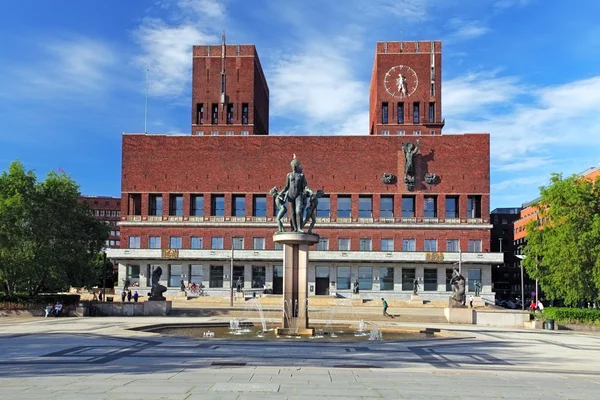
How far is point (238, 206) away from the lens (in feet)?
287

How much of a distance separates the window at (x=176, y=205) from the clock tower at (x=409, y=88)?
31.5 m

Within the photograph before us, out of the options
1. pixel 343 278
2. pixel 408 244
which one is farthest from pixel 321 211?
pixel 408 244

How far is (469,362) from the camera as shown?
20844mm

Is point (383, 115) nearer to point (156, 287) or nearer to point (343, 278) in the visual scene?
point (343, 278)

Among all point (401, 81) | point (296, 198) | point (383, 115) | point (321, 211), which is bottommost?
point (296, 198)

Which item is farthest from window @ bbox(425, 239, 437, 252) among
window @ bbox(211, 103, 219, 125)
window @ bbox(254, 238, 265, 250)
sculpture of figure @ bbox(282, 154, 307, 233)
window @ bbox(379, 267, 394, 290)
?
sculpture of figure @ bbox(282, 154, 307, 233)

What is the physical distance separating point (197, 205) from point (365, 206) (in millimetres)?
22874

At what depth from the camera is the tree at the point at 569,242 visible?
47.3 meters

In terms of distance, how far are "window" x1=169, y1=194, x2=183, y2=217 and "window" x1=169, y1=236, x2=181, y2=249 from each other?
320cm

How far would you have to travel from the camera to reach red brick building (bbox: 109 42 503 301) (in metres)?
83.9

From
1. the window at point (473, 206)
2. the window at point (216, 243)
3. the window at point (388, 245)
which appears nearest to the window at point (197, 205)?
the window at point (216, 243)

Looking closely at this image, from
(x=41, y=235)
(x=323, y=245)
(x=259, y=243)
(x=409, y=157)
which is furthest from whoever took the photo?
(x=259, y=243)

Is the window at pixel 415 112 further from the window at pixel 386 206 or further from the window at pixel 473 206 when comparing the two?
the window at pixel 473 206

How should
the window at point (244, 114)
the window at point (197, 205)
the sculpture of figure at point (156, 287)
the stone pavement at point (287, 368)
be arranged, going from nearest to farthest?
the stone pavement at point (287, 368), the sculpture of figure at point (156, 287), the window at point (197, 205), the window at point (244, 114)
